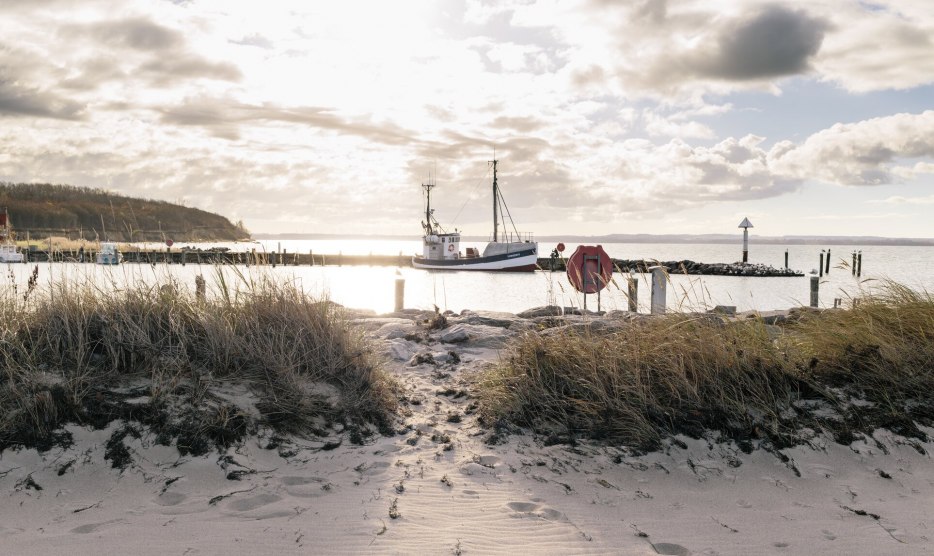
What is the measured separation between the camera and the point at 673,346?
5.34 meters

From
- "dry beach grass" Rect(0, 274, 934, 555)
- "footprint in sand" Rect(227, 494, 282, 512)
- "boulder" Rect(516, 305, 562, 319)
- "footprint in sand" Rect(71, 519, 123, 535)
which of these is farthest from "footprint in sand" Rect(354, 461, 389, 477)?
"boulder" Rect(516, 305, 562, 319)

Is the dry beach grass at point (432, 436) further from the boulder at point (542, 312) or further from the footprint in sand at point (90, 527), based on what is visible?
the boulder at point (542, 312)

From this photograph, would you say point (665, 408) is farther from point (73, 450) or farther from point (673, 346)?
point (73, 450)

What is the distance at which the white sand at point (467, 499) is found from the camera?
3.47 m

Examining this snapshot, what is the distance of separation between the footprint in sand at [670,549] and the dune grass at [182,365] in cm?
243

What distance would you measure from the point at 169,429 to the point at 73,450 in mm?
643

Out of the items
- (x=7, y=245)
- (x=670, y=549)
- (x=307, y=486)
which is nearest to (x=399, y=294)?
(x=307, y=486)

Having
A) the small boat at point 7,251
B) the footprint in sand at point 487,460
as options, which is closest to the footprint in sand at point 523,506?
the footprint in sand at point 487,460

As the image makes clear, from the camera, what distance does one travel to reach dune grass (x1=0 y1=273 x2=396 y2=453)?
462 cm

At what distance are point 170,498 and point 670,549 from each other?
3130mm

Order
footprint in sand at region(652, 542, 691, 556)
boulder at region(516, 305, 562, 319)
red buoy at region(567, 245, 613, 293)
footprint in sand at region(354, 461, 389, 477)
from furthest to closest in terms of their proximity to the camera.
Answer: boulder at region(516, 305, 562, 319)
red buoy at region(567, 245, 613, 293)
footprint in sand at region(354, 461, 389, 477)
footprint in sand at region(652, 542, 691, 556)

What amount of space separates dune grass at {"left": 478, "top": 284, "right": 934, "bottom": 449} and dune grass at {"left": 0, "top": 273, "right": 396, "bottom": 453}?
138 centimetres

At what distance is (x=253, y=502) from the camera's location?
3.89 meters

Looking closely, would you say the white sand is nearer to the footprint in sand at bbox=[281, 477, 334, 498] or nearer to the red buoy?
the footprint in sand at bbox=[281, 477, 334, 498]
